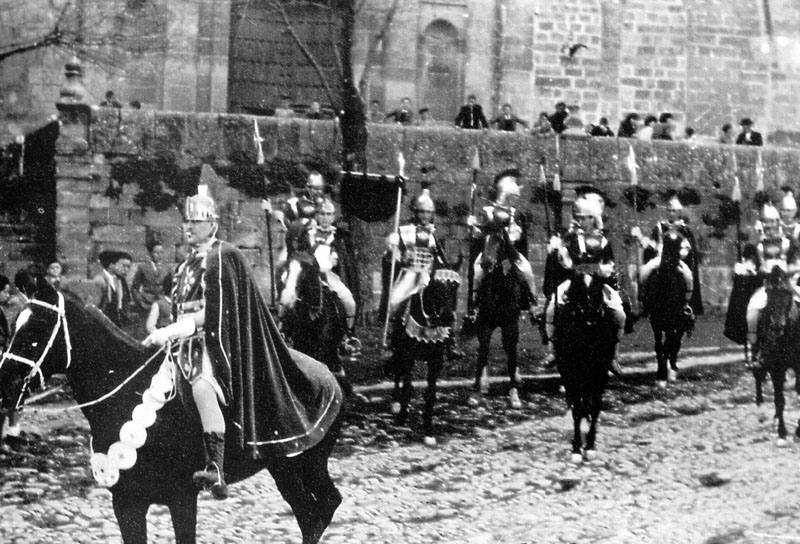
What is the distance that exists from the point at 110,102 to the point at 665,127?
372 cm

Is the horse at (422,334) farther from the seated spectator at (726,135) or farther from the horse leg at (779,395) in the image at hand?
the seated spectator at (726,135)

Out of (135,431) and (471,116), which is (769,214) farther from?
(135,431)

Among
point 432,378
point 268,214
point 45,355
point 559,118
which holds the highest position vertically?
point 559,118

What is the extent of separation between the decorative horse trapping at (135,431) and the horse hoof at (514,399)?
256cm

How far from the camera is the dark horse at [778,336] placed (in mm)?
6668

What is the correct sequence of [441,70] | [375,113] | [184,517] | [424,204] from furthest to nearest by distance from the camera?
[441,70] → [375,113] → [424,204] → [184,517]

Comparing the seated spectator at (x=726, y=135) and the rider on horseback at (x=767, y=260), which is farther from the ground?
the seated spectator at (x=726, y=135)

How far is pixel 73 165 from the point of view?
6891mm

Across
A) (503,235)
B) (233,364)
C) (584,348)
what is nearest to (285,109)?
(503,235)

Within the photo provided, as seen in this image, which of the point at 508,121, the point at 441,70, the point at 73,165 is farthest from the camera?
the point at 441,70

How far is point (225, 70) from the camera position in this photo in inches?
347

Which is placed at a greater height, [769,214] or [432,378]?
[769,214]

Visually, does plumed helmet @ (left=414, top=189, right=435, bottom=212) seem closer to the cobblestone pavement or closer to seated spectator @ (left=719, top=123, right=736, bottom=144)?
the cobblestone pavement

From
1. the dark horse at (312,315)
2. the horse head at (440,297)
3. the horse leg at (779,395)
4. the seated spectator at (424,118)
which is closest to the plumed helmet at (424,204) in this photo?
the horse head at (440,297)
